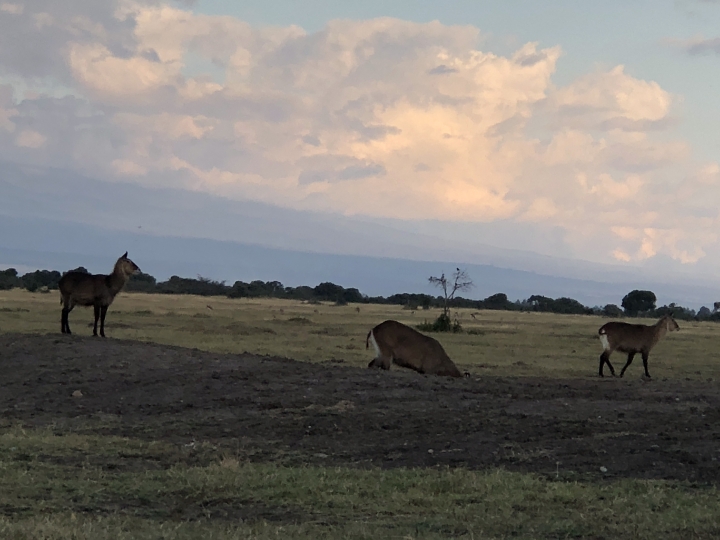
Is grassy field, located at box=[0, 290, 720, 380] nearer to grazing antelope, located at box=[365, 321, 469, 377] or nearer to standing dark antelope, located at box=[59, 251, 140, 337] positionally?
standing dark antelope, located at box=[59, 251, 140, 337]

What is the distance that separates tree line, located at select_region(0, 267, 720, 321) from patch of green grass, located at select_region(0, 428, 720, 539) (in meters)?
52.6

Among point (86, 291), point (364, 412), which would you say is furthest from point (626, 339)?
point (86, 291)

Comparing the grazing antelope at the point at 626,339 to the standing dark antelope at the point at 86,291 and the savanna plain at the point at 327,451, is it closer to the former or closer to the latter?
the savanna plain at the point at 327,451

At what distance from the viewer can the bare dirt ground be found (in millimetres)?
9430

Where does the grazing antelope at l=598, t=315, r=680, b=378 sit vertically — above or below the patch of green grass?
above

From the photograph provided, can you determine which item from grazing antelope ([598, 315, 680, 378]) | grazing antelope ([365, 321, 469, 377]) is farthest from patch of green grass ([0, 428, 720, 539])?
grazing antelope ([598, 315, 680, 378])

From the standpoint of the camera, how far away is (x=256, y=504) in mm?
7496

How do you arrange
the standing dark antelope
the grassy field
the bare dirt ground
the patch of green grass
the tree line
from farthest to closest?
1. the tree line
2. the grassy field
3. the standing dark antelope
4. the bare dirt ground
5. the patch of green grass

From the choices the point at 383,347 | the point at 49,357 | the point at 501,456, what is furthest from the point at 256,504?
the point at 49,357

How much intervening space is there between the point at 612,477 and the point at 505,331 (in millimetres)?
28130

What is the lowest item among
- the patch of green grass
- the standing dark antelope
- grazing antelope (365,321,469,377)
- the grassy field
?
the patch of green grass

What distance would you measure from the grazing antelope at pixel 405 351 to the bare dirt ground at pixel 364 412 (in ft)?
3.27

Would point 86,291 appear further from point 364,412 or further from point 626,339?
point 626,339

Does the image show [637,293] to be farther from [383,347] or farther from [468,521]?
[468,521]
